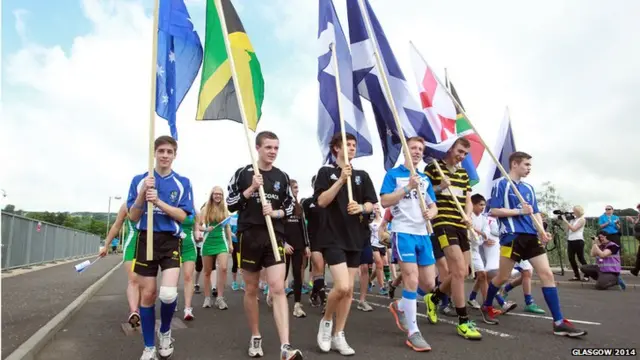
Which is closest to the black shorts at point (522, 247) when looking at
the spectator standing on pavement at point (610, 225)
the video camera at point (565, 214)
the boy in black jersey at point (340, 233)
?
the boy in black jersey at point (340, 233)

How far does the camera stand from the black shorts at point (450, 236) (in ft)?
18.9

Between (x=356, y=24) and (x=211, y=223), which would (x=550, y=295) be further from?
(x=211, y=223)

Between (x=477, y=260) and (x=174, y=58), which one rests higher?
(x=174, y=58)

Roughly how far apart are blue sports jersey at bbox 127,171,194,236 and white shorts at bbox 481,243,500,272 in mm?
5026

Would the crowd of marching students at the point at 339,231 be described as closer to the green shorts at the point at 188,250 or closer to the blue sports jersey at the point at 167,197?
the blue sports jersey at the point at 167,197

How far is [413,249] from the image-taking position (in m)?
5.08

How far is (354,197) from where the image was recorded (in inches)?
205

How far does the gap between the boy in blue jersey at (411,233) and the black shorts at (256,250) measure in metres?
1.33

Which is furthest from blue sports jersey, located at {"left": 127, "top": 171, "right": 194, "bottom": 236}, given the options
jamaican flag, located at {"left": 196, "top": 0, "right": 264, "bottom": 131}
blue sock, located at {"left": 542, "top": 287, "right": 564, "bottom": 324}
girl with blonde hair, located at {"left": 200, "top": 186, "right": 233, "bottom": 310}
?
blue sock, located at {"left": 542, "top": 287, "right": 564, "bottom": 324}

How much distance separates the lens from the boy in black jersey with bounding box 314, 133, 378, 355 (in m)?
4.76

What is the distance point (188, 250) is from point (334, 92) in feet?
10.3

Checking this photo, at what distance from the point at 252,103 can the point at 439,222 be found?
2720 mm

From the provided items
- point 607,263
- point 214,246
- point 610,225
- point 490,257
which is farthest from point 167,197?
point 610,225

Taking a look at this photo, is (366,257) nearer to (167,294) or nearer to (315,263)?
(315,263)
